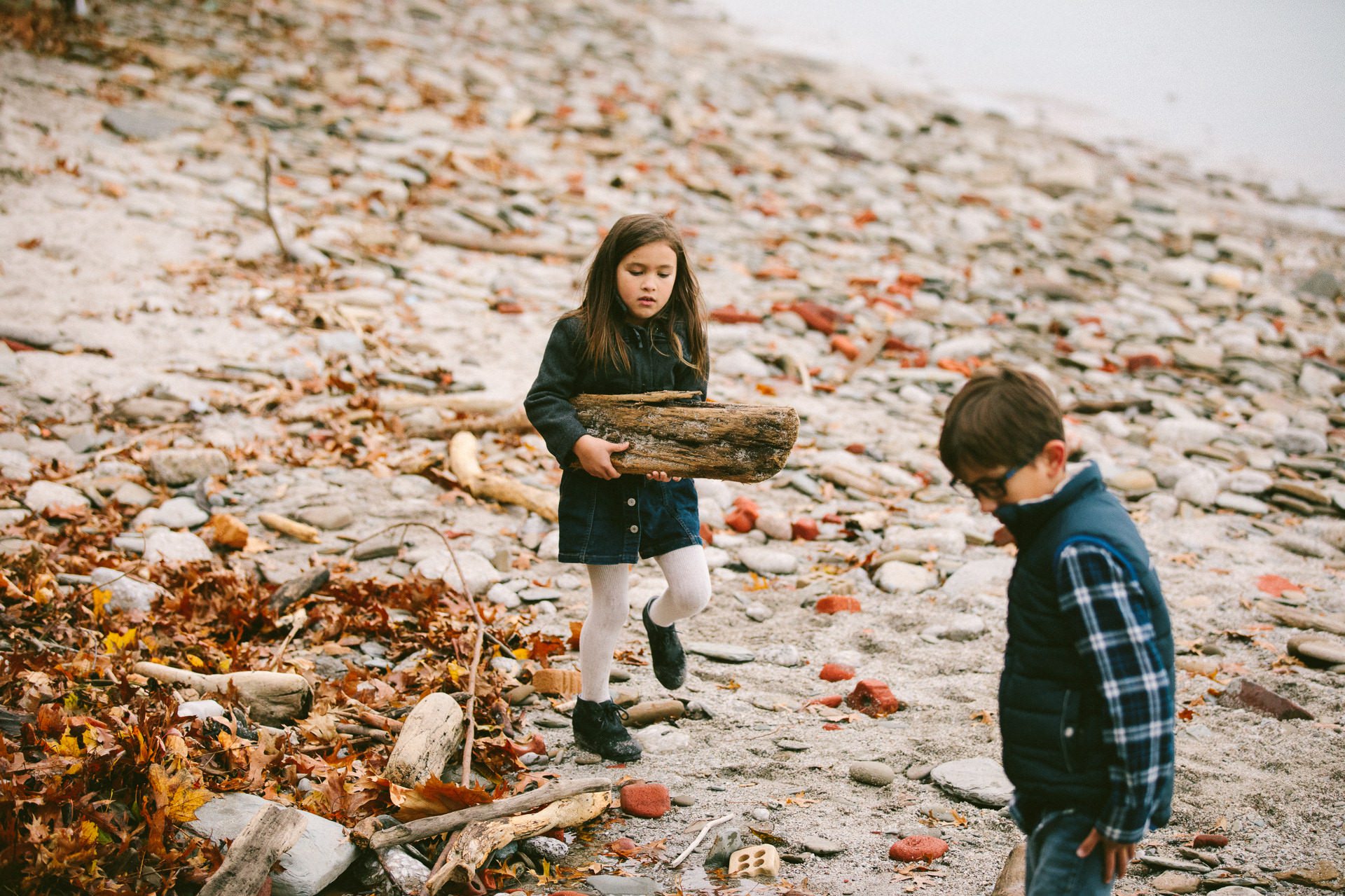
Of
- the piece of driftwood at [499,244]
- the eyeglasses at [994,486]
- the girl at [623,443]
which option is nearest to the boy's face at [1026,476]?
the eyeglasses at [994,486]

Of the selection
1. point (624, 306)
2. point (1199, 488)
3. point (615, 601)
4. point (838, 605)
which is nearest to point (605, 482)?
point (615, 601)

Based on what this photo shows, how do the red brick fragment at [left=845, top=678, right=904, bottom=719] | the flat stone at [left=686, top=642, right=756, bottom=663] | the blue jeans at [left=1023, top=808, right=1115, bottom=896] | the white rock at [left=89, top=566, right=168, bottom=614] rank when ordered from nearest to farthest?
the blue jeans at [left=1023, top=808, right=1115, bottom=896] < the red brick fragment at [left=845, top=678, right=904, bottom=719] < the white rock at [left=89, top=566, right=168, bottom=614] < the flat stone at [left=686, top=642, right=756, bottom=663]

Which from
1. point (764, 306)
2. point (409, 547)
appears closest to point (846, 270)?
point (764, 306)

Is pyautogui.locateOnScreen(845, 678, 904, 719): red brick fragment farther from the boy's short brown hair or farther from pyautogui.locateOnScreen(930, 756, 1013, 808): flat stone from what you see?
the boy's short brown hair

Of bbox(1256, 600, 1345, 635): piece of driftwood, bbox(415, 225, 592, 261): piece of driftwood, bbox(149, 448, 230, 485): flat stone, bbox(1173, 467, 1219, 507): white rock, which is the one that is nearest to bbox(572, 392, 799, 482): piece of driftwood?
bbox(1256, 600, 1345, 635): piece of driftwood

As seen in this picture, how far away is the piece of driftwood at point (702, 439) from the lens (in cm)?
308

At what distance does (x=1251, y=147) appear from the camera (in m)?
17.9

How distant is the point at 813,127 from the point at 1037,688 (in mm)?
13183

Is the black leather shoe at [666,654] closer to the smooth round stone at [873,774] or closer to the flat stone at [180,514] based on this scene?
the smooth round stone at [873,774]

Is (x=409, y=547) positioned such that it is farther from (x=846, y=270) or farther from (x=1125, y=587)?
(x=846, y=270)

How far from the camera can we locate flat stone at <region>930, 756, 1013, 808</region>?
3.13m

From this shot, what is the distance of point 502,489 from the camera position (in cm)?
550

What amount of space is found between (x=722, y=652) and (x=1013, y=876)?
1.78 m

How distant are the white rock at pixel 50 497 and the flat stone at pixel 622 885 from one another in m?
3.43
